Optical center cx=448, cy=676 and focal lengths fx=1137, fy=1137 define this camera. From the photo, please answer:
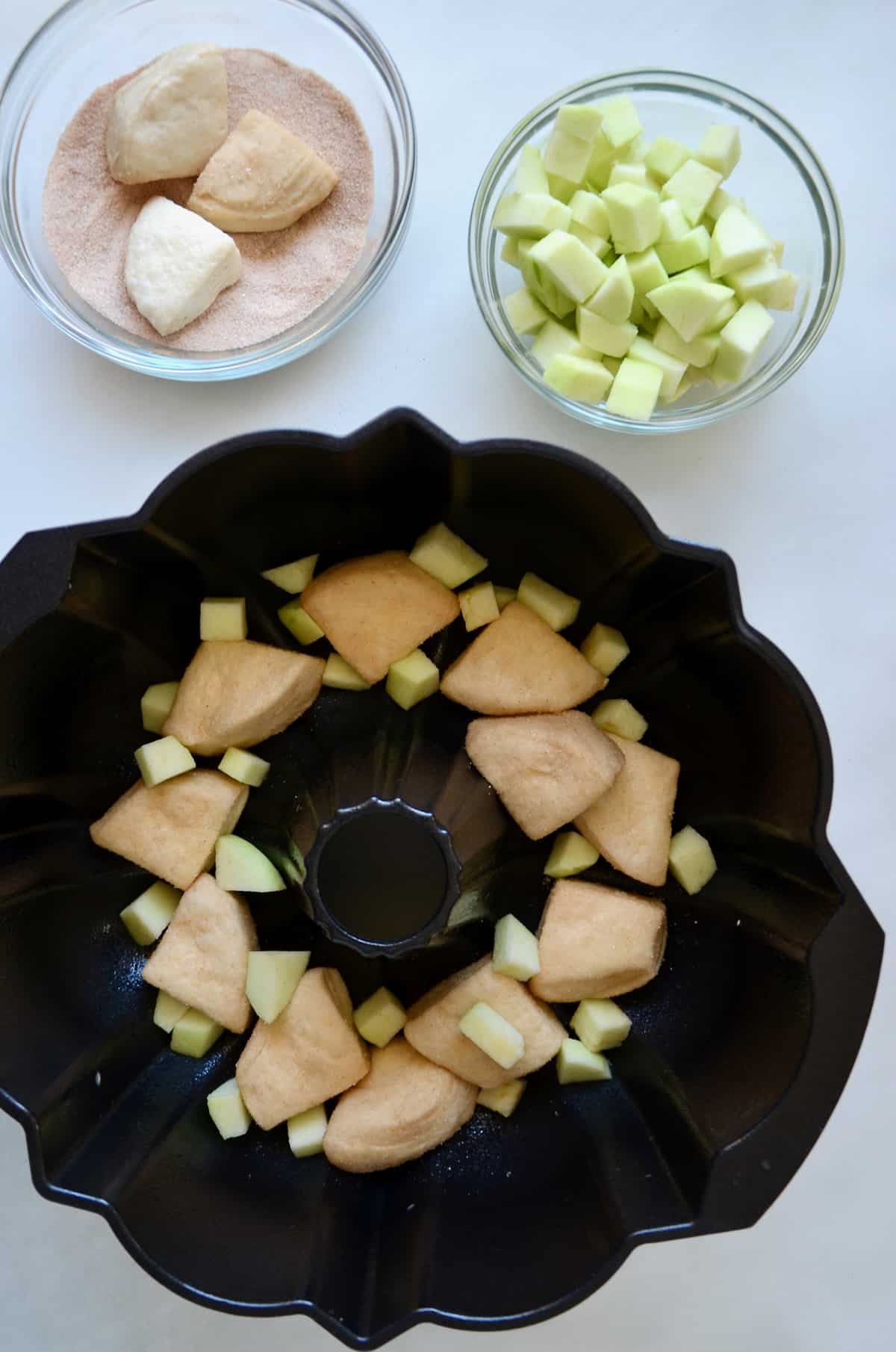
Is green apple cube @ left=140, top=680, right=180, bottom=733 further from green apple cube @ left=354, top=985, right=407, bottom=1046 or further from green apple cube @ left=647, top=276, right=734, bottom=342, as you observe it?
green apple cube @ left=647, top=276, right=734, bottom=342

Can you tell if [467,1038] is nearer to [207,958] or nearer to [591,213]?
[207,958]

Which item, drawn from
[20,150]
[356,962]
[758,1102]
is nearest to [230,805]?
[356,962]

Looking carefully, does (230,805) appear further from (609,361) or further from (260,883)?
(609,361)

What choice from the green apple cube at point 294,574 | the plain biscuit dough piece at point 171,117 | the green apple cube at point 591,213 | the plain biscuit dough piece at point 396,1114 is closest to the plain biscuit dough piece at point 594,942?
the plain biscuit dough piece at point 396,1114

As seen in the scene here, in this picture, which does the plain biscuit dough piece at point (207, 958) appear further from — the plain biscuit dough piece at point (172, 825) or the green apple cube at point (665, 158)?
the green apple cube at point (665, 158)

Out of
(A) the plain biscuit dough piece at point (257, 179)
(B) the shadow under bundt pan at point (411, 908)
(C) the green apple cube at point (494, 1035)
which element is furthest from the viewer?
(A) the plain biscuit dough piece at point (257, 179)

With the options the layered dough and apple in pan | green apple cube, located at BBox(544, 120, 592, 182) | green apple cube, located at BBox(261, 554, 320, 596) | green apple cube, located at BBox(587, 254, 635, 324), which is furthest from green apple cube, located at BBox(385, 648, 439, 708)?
green apple cube, located at BBox(544, 120, 592, 182)

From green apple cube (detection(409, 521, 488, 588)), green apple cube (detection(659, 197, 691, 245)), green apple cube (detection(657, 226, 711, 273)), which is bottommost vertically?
green apple cube (detection(409, 521, 488, 588))
